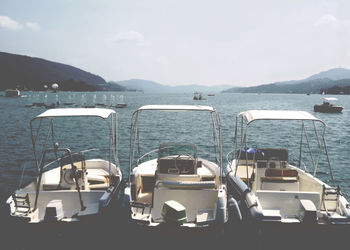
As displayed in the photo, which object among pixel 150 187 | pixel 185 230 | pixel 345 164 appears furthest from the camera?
pixel 345 164

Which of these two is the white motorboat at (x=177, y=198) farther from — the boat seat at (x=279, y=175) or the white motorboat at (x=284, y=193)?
the boat seat at (x=279, y=175)

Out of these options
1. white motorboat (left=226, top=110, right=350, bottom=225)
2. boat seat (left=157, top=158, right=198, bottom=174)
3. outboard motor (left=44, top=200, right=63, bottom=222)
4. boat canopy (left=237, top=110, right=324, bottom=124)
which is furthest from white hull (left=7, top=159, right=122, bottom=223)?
boat canopy (left=237, top=110, right=324, bottom=124)

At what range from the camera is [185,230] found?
724 cm

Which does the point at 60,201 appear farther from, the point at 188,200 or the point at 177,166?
the point at 177,166

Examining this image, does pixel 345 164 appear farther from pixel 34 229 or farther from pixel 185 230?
pixel 34 229

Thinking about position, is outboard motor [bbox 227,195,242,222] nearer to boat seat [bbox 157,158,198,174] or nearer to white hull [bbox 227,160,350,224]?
white hull [bbox 227,160,350,224]

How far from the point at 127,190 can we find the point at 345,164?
17591 millimetres

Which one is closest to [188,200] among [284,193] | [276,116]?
[284,193]

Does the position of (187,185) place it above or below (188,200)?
above

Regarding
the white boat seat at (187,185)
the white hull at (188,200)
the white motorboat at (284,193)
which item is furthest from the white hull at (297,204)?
the white boat seat at (187,185)

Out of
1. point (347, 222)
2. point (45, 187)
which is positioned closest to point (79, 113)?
point (45, 187)

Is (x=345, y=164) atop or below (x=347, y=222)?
below

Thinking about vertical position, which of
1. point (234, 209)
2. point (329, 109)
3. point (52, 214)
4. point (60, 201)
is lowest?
point (234, 209)

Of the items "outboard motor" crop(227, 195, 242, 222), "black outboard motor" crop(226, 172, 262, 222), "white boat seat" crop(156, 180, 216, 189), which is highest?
"white boat seat" crop(156, 180, 216, 189)
